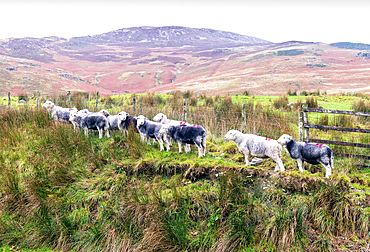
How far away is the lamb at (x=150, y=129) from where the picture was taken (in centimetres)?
878

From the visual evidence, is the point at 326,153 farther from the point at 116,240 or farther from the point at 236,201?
the point at 116,240

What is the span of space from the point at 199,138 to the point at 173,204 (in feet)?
7.95

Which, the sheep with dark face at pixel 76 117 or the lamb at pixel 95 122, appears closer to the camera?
the lamb at pixel 95 122

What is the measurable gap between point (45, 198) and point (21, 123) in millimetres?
6379

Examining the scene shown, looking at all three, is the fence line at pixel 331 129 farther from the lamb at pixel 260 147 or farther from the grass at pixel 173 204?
the lamb at pixel 260 147

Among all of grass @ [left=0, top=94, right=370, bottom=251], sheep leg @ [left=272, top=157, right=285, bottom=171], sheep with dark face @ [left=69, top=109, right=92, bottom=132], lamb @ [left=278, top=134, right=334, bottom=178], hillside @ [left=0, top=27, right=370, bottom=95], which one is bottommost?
grass @ [left=0, top=94, right=370, bottom=251]

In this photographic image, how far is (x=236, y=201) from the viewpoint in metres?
5.79

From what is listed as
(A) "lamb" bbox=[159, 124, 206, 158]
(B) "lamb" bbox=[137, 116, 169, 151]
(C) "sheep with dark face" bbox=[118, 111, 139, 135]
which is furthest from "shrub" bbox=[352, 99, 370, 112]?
(C) "sheep with dark face" bbox=[118, 111, 139, 135]

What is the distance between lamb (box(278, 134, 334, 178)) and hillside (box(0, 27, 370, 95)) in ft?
79.8

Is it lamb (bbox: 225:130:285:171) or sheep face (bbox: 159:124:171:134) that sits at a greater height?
sheep face (bbox: 159:124:171:134)

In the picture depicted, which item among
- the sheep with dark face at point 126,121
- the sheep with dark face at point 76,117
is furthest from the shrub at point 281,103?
the sheep with dark face at point 76,117

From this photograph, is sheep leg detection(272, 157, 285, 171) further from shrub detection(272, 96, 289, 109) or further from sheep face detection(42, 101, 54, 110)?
sheep face detection(42, 101, 54, 110)

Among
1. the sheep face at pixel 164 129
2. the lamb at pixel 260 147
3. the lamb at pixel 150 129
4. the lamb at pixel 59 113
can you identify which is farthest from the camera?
the lamb at pixel 59 113

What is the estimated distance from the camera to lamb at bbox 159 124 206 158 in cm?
790
